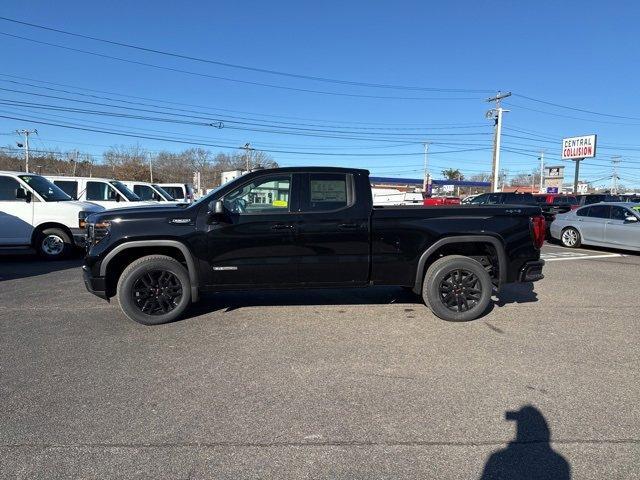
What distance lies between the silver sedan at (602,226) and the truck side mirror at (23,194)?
49.5ft

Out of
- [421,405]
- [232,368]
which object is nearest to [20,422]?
[232,368]

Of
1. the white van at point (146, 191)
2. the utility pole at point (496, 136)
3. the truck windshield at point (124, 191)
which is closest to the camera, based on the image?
the truck windshield at point (124, 191)

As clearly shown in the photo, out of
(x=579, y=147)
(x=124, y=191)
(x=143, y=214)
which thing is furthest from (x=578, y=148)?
(x=143, y=214)

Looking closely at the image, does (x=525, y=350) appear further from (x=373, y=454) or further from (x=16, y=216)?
(x=16, y=216)

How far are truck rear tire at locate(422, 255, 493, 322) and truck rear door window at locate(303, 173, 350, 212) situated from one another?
Answer: 1485mm

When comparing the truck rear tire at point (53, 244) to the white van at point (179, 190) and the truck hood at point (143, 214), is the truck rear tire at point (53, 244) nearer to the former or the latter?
the truck hood at point (143, 214)

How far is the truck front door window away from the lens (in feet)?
18.2

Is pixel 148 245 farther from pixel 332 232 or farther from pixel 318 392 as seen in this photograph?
pixel 318 392

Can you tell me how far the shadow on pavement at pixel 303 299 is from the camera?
6.48 meters

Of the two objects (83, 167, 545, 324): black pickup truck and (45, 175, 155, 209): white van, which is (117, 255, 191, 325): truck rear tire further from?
(45, 175, 155, 209): white van

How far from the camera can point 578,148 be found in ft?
157

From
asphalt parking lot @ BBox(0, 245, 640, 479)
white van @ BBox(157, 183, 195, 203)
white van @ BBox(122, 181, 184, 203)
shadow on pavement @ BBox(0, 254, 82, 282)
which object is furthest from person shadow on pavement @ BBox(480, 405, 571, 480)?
white van @ BBox(157, 183, 195, 203)

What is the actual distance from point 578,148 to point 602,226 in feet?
134

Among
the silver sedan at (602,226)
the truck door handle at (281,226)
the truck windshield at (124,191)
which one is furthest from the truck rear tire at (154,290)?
the silver sedan at (602,226)
